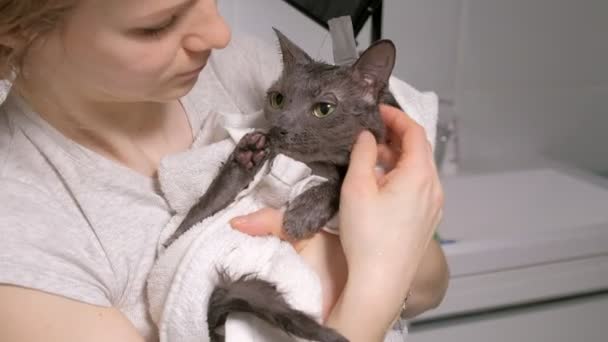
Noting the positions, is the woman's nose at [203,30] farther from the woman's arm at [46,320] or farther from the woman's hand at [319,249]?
the woman's arm at [46,320]

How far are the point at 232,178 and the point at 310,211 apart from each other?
0.10 meters

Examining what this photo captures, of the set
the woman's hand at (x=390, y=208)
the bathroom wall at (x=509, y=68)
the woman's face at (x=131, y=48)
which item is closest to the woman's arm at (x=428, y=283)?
the woman's hand at (x=390, y=208)

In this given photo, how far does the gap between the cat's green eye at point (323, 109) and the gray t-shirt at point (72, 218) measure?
0.45 ft

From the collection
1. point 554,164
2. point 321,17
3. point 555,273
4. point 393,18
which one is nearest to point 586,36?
point 554,164

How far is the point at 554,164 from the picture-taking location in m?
1.86

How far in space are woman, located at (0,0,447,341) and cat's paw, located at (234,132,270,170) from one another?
0.06 metres

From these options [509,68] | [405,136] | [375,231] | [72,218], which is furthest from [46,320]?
[509,68]

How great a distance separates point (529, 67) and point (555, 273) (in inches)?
26.7

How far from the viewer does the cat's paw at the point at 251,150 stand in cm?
79

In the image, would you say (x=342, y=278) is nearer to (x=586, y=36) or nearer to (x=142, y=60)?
(x=142, y=60)

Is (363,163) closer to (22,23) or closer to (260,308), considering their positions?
(260,308)

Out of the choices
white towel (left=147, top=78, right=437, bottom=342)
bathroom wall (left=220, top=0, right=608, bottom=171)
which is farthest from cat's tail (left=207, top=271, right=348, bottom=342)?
bathroom wall (left=220, top=0, right=608, bottom=171)

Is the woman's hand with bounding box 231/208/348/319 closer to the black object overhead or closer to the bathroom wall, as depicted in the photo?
the black object overhead

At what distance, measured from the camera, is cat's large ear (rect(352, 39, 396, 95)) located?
81cm
